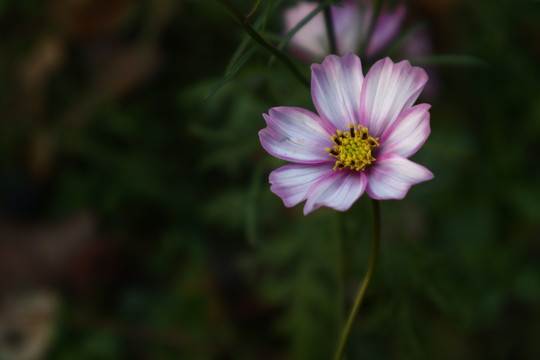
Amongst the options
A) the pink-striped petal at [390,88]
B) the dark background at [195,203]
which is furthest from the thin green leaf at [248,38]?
the dark background at [195,203]

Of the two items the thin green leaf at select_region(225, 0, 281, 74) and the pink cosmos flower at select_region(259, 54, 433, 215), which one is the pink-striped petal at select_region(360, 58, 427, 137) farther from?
the thin green leaf at select_region(225, 0, 281, 74)

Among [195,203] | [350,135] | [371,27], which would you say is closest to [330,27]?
[371,27]

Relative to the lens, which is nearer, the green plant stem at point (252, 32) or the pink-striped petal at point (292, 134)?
the green plant stem at point (252, 32)

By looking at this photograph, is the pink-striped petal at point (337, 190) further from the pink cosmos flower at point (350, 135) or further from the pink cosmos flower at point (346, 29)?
the pink cosmos flower at point (346, 29)

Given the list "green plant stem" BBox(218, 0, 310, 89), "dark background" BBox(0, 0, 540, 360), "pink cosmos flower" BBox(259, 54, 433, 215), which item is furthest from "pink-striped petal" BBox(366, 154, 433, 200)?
"dark background" BBox(0, 0, 540, 360)

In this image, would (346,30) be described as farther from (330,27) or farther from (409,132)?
(409,132)

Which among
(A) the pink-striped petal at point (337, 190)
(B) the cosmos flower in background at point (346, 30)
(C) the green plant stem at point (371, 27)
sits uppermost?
(B) the cosmos flower in background at point (346, 30)
